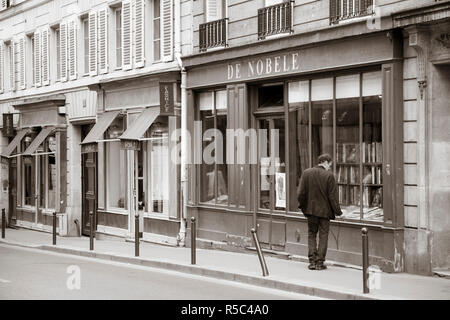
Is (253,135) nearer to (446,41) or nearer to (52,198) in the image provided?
(446,41)

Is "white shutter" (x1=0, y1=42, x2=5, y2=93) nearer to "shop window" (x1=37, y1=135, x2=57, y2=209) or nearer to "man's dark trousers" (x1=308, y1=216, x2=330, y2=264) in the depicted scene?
"shop window" (x1=37, y1=135, x2=57, y2=209)

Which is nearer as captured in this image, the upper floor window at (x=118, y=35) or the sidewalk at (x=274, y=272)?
the sidewalk at (x=274, y=272)

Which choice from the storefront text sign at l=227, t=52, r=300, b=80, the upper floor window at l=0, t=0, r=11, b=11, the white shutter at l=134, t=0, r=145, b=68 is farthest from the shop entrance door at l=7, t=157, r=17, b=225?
the storefront text sign at l=227, t=52, r=300, b=80

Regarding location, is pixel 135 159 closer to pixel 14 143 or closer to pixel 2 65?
pixel 14 143

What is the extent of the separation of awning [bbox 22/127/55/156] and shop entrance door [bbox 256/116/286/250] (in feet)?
34.1

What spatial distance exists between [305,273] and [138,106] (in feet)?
29.4

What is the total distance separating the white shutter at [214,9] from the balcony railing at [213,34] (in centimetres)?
23

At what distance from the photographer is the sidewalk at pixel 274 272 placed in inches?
477

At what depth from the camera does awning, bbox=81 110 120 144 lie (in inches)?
891

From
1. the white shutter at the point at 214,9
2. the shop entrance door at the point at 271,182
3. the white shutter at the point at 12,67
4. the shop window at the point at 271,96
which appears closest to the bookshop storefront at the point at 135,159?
the white shutter at the point at 214,9

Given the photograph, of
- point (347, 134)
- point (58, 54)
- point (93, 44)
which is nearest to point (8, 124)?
point (58, 54)

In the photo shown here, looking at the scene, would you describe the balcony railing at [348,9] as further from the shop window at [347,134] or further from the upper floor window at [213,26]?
the upper floor window at [213,26]

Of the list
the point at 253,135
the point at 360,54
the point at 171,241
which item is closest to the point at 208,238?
the point at 171,241

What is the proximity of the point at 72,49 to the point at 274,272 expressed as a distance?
533 inches
